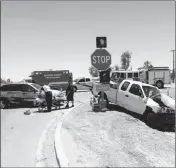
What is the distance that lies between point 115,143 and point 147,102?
3992 mm

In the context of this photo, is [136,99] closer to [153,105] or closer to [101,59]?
[153,105]

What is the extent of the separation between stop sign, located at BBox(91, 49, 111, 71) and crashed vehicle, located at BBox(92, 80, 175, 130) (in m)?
1.37

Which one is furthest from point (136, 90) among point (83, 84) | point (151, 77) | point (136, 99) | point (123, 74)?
point (151, 77)

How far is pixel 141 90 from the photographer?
12258 mm

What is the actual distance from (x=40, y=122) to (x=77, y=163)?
5759 millimetres

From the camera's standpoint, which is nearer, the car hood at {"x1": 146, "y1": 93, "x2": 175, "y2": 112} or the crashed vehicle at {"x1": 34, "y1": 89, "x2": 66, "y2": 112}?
the car hood at {"x1": 146, "y1": 93, "x2": 175, "y2": 112}

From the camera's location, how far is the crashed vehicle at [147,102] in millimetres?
10641

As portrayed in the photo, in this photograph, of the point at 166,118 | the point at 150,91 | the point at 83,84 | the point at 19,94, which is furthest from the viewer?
the point at 83,84

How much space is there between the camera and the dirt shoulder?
6230 millimetres

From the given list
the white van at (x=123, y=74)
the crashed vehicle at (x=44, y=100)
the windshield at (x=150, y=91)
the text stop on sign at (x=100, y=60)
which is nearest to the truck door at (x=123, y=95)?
the windshield at (x=150, y=91)

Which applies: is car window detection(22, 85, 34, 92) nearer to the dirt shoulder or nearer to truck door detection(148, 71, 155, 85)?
the dirt shoulder

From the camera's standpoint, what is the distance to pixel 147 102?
1133cm

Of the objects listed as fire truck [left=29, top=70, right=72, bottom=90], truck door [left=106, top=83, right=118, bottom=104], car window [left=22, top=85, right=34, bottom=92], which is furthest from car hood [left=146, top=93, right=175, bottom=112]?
fire truck [left=29, top=70, right=72, bottom=90]

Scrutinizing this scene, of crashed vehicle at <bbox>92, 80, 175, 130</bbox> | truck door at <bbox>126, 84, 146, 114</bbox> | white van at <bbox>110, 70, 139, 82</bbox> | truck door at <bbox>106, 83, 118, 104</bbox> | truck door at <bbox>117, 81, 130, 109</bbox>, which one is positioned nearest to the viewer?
crashed vehicle at <bbox>92, 80, 175, 130</bbox>
